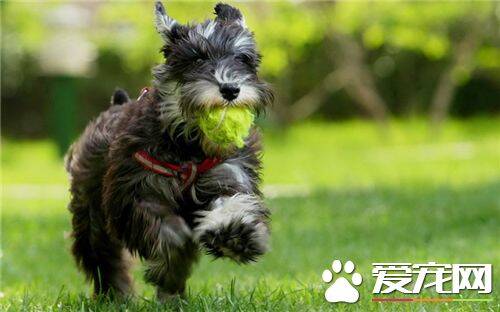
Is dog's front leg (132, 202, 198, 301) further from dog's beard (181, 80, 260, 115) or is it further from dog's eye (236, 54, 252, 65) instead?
dog's eye (236, 54, 252, 65)

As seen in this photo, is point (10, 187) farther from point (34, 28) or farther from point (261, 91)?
point (261, 91)

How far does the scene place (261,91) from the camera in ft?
14.6

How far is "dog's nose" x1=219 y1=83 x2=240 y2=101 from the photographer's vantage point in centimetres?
431

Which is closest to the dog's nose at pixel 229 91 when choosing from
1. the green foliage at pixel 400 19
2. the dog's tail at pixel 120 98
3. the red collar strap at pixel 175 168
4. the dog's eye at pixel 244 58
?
the dog's eye at pixel 244 58

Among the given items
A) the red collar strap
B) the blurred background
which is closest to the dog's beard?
the red collar strap

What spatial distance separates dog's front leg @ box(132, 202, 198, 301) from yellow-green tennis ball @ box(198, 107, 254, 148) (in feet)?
Answer: 1.43

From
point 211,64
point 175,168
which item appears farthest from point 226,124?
point 175,168

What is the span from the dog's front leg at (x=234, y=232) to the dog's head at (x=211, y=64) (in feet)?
1.62

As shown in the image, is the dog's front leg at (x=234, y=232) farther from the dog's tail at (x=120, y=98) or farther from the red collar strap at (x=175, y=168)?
the dog's tail at (x=120, y=98)

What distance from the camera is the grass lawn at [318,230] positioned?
4.90 meters

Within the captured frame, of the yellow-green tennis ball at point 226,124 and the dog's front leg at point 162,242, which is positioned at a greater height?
the yellow-green tennis ball at point 226,124

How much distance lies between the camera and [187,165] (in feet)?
15.3

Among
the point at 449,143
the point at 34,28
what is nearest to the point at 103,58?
the point at 34,28

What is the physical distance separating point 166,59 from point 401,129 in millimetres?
21401
